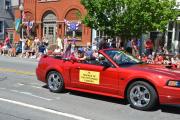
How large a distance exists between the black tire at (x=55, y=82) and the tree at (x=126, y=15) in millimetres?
8536

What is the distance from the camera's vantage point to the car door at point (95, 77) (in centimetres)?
898

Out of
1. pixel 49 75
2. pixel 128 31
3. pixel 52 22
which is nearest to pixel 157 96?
pixel 49 75

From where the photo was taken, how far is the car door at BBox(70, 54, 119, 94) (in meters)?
8.98

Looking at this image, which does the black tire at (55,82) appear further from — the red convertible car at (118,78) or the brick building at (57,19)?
the brick building at (57,19)

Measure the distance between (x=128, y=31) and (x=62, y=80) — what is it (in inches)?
377

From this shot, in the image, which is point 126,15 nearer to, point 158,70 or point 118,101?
point 118,101

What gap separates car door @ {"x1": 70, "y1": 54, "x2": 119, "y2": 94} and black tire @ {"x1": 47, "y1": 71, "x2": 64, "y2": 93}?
1.71 ft

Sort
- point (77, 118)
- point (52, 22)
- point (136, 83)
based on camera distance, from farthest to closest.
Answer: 1. point (52, 22)
2. point (136, 83)
3. point (77, 118)

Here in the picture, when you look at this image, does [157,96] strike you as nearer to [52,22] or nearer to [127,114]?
[127,114]

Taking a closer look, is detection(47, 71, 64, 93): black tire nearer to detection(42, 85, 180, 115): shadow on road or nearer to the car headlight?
detection(42, 85, 180, 115): shadow on road

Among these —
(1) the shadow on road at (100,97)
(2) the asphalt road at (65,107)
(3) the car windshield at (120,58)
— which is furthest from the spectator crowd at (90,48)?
(2) the asphalt road at (65,107)

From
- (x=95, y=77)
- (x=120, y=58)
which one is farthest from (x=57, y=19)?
(x=95, y=77)

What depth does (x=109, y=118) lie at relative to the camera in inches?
299

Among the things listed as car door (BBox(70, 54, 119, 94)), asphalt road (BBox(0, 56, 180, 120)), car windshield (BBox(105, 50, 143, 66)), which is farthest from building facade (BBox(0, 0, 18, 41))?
car windshield (BBox(105, 50, 143, 66))
